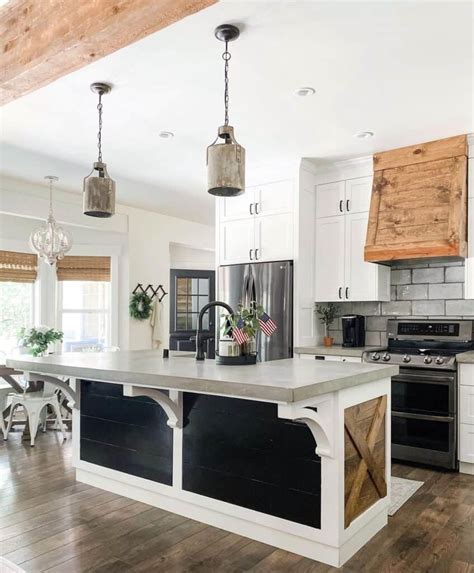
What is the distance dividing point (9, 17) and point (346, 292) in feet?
11.1

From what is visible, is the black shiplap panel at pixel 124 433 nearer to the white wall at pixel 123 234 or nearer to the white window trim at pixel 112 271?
the white wall at pixel 123 234

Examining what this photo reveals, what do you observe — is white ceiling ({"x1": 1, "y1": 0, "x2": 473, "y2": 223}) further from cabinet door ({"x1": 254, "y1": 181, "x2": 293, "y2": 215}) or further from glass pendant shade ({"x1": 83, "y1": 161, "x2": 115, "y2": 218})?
glass pendant shade ({"x1": 83, "y1": 161, "x2": 115, "y2": 218})

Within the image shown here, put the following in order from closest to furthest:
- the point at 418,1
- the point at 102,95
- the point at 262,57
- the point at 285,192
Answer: the point at 418,1, the point at 262,57, the point at 102,95, the point at 285,192

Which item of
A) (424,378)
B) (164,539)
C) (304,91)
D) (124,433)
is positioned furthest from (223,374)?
(424,378)

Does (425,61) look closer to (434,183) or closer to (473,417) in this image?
(434,183)

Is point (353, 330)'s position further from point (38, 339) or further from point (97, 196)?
point (38, 339)

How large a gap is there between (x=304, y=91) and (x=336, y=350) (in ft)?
7.28

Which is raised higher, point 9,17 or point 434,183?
point 9,17

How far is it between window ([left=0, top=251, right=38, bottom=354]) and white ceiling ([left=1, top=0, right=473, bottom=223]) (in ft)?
4.71

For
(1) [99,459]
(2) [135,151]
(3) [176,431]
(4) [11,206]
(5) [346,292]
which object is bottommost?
(1) [99,459]

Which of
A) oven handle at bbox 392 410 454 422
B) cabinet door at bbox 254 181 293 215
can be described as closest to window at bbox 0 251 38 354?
cabinet door at bbox 254 181 293 215

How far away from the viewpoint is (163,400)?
2820 millimetres

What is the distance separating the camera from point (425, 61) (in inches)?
112

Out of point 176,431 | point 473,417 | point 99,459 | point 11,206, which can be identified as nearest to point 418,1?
point 176,431
